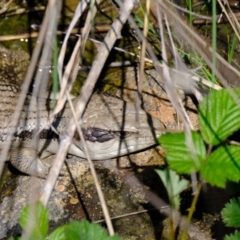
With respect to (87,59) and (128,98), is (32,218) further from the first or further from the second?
(87,59)

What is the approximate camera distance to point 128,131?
3.43 m

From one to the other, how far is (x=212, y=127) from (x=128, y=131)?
1.08m

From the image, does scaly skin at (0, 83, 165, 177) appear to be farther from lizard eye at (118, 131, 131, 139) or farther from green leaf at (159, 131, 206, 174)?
green leaf at (159, 131, 206, 174)

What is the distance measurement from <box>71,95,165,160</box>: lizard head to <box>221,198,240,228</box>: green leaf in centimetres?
87

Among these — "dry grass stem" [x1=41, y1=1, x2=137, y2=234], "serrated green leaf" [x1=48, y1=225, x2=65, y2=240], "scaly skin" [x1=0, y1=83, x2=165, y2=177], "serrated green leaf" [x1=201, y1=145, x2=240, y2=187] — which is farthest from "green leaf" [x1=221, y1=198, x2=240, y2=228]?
"scaly skin" [x1=0, y1=83, x2=165, y2=177]

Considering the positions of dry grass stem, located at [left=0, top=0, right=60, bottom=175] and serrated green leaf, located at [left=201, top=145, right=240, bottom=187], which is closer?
serrated green leaf, located at [left=201, top=145, right=240, bottom=187]

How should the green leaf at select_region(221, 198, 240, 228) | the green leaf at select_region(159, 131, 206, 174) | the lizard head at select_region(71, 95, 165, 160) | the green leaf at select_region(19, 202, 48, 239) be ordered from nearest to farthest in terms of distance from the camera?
the green leaf at select_region(19, 202, 48, 239) → the green leaf at select_region(159, 131, 206, 174) → the green leaf at select_region(221, 198, 240, 228) → the lizard head at select_region(71, 95, 165, 160)

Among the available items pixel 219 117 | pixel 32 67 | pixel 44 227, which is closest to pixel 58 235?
pixel 44 227

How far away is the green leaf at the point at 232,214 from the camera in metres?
2.52

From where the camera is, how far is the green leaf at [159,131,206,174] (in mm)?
2354

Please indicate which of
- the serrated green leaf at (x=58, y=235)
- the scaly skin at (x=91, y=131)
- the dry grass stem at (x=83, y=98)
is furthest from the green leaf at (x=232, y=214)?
the scaly skin at (x=91, y=131)

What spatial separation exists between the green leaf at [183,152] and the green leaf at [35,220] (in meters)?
A: 0.52

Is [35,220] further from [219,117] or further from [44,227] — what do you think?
[219,117]

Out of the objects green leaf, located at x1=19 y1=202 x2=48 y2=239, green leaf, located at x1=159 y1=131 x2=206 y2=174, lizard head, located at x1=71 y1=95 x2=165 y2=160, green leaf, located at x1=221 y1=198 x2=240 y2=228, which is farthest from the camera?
lizard head, located at x1=71 y1=95 x2=165 y2=160
